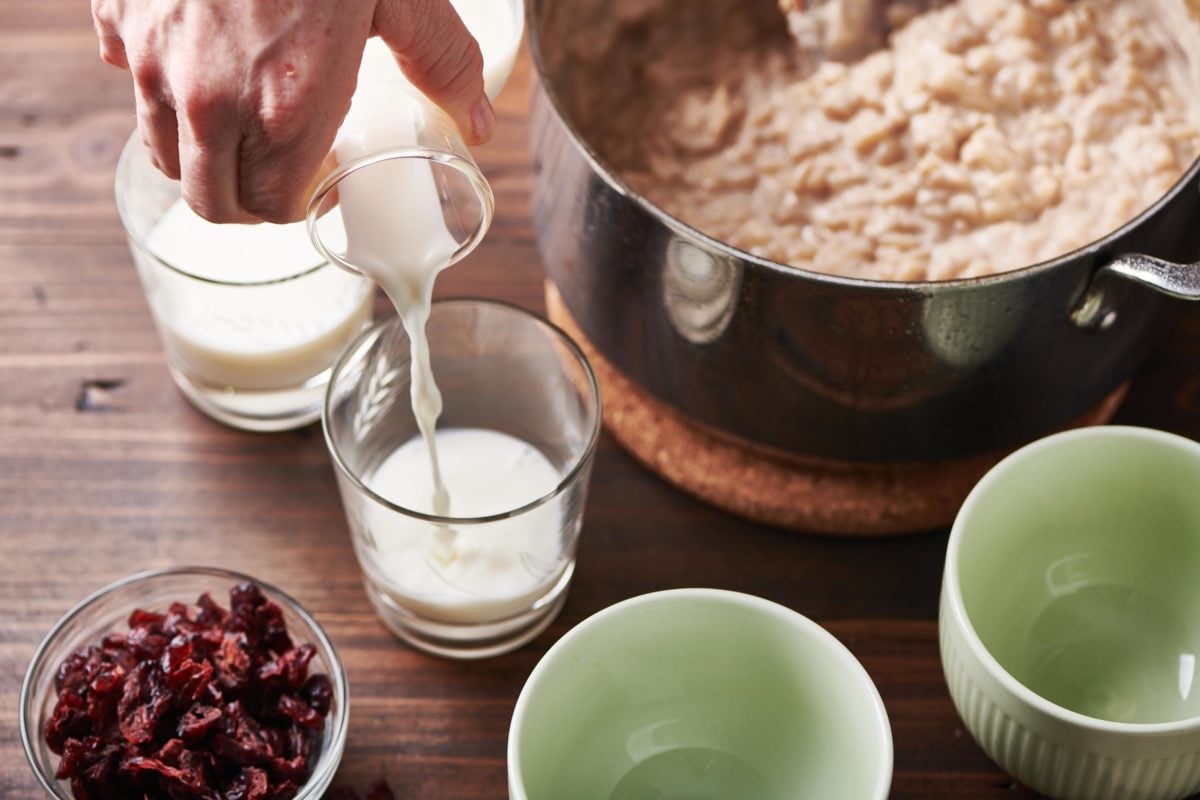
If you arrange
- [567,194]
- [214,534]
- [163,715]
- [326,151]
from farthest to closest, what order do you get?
1. [214,534]
2. [567,194]
3. [163,715]
4. [326,151]

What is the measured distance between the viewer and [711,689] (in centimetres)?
110

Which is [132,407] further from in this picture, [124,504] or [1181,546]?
[1181,546]

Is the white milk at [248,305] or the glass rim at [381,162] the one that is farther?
the white milk at [248,305]

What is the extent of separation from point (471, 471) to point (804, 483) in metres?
0.31

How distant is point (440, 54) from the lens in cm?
97

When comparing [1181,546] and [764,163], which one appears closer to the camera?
[1181,546]

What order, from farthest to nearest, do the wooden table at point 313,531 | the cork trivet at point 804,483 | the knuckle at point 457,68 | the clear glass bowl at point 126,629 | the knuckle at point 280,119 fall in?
the cork trivet at point 804,483 < the wooden table at point 313,531 < the clear glass bowl at point 126,629 < the knuckle at point 457,68 < the knuckle at point 280,119

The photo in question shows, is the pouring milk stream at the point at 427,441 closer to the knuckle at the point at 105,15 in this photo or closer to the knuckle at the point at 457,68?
the knuckle at the point at 457,68

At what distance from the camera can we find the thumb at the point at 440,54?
94 centimetres

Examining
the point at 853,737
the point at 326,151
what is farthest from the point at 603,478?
the point at 326,151

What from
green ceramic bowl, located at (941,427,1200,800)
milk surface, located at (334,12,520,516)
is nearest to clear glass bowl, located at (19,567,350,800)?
milk surface, located at (334,12,520,516)

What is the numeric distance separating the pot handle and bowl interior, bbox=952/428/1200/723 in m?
0.09

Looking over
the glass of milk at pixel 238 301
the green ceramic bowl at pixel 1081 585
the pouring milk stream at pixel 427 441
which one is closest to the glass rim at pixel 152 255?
the glass of milk at pixel 238 301

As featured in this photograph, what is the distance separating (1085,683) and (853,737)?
0.82ft
